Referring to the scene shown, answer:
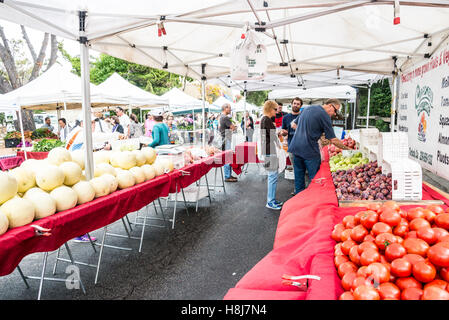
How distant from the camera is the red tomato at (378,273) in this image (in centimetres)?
139

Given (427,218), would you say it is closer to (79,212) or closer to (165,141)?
(79,212)

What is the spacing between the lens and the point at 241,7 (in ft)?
11.7

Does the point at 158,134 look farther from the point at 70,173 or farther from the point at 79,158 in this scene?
the point at 70,173

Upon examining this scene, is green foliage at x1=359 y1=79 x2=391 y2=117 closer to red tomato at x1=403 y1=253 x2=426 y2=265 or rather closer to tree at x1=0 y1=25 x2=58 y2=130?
red tomato at x1=403 y1=253 x2=426 y2=265

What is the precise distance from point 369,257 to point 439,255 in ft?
0.98

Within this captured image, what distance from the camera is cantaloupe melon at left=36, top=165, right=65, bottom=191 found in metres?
2.64

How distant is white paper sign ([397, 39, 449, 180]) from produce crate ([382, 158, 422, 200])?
1749mm

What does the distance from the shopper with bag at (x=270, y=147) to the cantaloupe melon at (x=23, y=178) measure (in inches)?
155

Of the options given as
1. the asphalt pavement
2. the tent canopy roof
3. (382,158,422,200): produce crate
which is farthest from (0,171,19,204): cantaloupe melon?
(382,158,422,200): produce crate

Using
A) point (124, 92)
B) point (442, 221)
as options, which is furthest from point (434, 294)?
point (124, 92)

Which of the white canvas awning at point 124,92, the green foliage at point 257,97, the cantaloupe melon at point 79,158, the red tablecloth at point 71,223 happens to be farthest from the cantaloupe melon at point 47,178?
the green foliage at point 257,97

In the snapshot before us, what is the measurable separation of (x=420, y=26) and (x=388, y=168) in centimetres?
270
